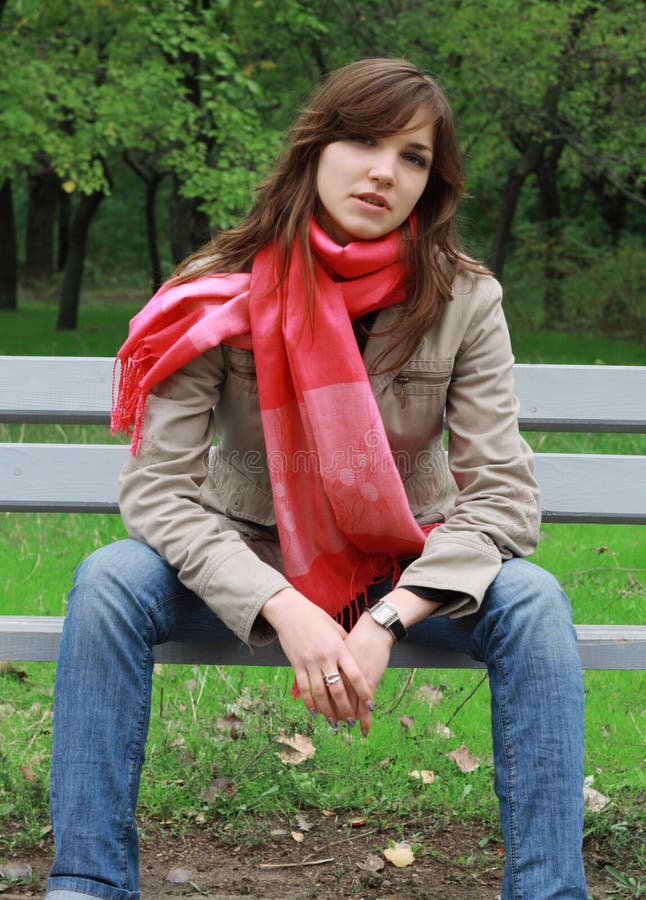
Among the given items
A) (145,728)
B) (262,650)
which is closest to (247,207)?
(262,650)

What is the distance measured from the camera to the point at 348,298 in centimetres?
265

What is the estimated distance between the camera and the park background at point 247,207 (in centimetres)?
318

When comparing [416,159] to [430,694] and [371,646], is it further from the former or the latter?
[430,694]

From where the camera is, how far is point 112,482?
306 centimetres

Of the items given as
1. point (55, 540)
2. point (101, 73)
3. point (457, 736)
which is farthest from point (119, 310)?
point (457, 736)

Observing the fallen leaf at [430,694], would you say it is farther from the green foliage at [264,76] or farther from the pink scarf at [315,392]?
the green foliage at [264,76]

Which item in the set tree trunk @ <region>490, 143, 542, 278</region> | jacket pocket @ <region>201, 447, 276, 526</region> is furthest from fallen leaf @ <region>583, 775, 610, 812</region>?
tree trunk @ <region>490, 143, 542, 278</region>

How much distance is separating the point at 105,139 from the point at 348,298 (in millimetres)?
11795

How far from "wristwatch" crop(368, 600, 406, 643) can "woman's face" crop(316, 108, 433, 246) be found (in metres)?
0.81

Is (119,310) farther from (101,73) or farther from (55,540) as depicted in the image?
(55,540)

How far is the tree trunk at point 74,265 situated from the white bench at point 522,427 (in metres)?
17.1

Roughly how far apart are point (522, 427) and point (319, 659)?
1.06 metres

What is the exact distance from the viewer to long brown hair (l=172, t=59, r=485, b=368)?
258cm

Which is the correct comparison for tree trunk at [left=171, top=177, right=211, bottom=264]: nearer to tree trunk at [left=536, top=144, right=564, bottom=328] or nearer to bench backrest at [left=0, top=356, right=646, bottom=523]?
tree trunk at [left=536, top=144, right=564, bottom=328]
